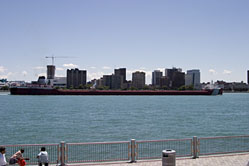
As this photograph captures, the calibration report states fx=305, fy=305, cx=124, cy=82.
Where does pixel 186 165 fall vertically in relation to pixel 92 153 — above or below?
above

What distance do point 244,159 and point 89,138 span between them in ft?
55.7

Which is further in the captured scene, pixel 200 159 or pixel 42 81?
pixel 42 81

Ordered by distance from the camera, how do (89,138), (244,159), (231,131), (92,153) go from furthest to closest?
(231,131) < (89,138) < (92,153) < (244,159)

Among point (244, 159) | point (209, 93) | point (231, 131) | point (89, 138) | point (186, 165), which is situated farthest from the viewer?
point (209, 93)

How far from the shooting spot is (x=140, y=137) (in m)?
27.9

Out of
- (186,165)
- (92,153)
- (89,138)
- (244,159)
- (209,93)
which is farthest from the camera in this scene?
(209,93)

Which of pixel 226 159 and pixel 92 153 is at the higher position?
pixel 226 159

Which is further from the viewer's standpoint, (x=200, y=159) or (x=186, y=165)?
(x=200, y=159)

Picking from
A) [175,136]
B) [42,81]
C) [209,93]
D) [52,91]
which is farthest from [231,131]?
[209,93]

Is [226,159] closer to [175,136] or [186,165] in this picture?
[186,165]

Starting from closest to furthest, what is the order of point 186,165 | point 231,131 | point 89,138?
point 186,165, point 89,138, point 231,131

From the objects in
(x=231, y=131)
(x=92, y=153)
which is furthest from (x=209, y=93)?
(x=92, y=153)

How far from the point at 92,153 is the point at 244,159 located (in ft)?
32.9

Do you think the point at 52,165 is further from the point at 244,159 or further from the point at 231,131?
the point at 231,131
